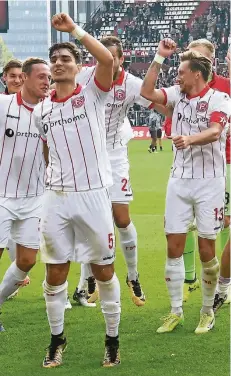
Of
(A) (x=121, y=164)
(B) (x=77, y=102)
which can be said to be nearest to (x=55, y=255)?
(B) (x=77, y=102)

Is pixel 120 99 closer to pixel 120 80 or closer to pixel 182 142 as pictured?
pixel 120 80

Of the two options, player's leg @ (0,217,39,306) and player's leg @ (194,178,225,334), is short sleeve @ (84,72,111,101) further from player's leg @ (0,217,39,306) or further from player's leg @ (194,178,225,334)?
player's leg @ (0,217,39,306)

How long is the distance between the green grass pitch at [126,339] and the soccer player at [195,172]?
0.88 feet

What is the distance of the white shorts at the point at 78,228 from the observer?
5438mm

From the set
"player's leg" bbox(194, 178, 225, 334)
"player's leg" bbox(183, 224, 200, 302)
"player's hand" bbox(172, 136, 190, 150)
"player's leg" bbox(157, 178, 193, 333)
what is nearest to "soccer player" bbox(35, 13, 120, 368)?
"player's hand" bbox(172, 136, 190, 150)

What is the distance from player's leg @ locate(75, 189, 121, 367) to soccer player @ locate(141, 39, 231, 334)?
36.3 inches

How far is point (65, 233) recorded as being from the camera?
18.0 ft

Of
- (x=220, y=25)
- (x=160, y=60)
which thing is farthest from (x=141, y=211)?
(x=220, y=25)

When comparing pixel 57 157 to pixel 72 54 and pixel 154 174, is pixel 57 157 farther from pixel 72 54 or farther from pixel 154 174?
pixel 154 174

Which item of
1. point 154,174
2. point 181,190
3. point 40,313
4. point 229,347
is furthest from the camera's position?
point 154,174

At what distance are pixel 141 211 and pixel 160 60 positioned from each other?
7.70 m

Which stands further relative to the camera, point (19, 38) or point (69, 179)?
point (19, 38)

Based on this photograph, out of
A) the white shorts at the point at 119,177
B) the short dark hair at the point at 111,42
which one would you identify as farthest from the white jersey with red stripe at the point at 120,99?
the short dark hair at the point at 111,42

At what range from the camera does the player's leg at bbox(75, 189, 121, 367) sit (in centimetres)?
545
